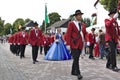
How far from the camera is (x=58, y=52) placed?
19.9 metres

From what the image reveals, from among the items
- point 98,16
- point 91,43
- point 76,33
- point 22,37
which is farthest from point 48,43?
point 98,16

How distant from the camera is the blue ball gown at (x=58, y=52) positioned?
19.5m

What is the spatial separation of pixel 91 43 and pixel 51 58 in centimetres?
240

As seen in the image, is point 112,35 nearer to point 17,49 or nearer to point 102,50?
point 102,50

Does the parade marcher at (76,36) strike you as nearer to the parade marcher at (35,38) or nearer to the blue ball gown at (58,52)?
the parade marcher at (35,38)

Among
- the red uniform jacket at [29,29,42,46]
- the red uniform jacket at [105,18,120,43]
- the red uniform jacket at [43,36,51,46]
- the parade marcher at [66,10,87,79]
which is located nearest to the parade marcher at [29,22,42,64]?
the red uniform jacket at [29,29,42,46]

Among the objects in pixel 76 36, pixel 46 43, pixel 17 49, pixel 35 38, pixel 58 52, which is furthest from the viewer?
pixel 17 49

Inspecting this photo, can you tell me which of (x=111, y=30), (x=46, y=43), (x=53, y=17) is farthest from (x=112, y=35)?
(x=53, y=17)

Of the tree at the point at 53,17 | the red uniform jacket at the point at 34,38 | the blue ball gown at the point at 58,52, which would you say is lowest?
the blue ball gown at the point at 58,52

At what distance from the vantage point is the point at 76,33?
11.3 metres

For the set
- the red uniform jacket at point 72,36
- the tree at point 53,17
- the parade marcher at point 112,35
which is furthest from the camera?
the tree at point 53,17

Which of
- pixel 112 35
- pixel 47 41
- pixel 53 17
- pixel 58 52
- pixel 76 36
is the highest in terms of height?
pixel 53 17

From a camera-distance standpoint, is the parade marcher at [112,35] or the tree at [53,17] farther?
the tree at [53,17]

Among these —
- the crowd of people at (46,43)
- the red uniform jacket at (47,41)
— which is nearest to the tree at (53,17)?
the crowd of people at (46,43)
